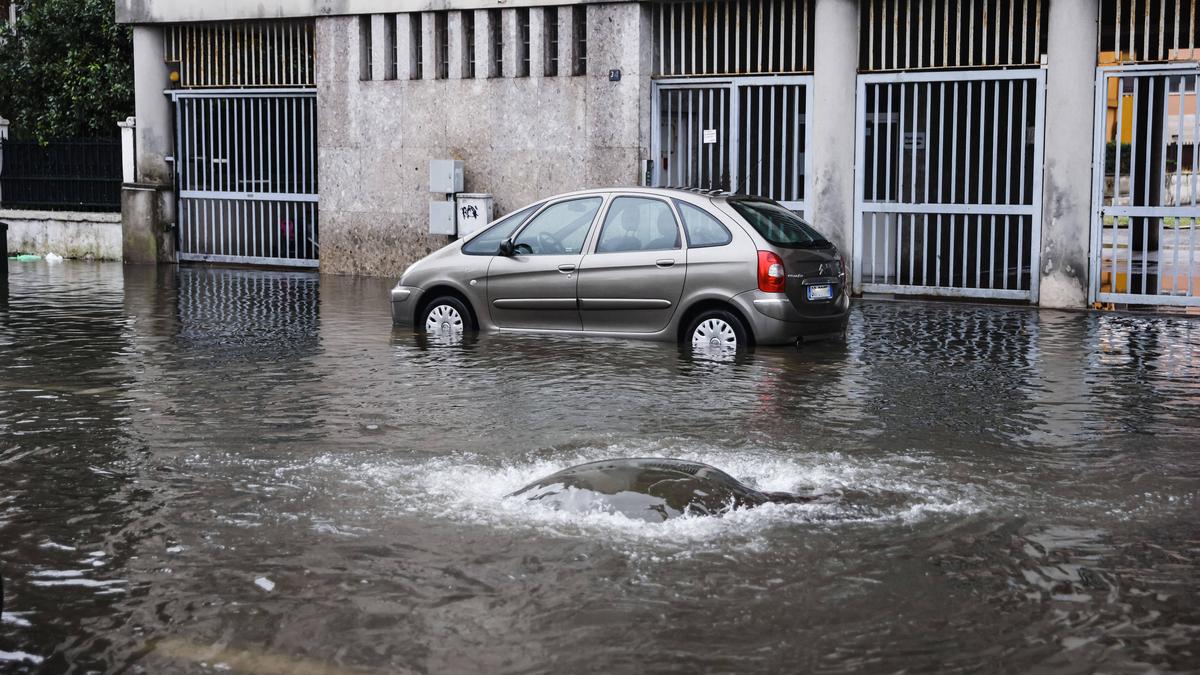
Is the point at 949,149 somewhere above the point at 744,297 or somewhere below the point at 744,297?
above

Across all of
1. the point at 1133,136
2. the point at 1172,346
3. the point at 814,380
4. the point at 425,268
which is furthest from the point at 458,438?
the point at 1133,136

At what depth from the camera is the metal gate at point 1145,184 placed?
17.0 meters

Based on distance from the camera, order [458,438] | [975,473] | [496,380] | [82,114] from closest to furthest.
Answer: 1. [975,473]
2. [458,438]
3. [496,380]
4. [82,114]

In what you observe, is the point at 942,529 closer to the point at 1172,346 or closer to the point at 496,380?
the point at 496,380

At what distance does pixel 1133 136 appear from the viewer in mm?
17219

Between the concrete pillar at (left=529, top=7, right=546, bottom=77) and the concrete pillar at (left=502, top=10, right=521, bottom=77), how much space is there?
24 centimetres

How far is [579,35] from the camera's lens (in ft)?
67.5

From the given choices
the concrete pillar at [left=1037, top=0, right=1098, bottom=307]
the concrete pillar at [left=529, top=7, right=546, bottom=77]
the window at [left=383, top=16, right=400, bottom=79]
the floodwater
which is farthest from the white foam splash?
the window at [left=383, top=16, right=400, bottom=79]

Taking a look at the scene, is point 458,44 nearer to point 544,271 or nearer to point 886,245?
point 886,245

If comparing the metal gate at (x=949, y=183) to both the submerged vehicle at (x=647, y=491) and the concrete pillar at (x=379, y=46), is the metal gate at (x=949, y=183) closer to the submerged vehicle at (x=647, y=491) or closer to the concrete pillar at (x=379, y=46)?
the concrete pillar at (x=379, y=46)

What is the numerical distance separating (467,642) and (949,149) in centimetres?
1438

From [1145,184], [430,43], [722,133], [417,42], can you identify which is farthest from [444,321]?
[417,42]

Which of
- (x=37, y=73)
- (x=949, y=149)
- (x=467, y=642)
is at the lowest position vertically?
(x=467, y=642)

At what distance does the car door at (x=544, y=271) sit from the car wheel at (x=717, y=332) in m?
1.08
